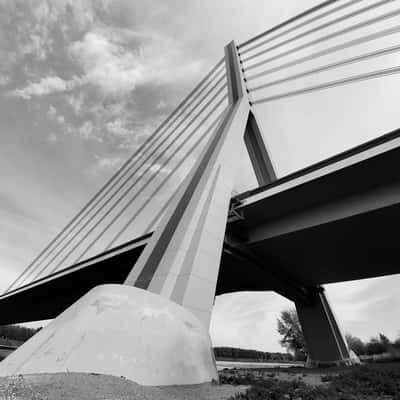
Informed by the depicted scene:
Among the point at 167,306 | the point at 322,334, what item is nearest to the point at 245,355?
the point at 322,334

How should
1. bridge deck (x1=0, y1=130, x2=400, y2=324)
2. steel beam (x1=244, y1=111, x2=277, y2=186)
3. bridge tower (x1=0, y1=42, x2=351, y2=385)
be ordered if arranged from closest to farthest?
bridge tower (x1=0, y1=42, x2=351, y2=385) < bridge deck (x1=0, y1=130, x2=400, y2=324) < steel beam (x1=244, y1=111, x2=277, y2=186)

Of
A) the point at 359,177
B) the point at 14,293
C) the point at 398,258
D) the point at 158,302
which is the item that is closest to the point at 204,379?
the point at 158,302

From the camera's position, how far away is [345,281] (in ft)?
70.0

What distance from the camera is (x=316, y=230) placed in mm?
13070

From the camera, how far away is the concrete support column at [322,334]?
19125mm

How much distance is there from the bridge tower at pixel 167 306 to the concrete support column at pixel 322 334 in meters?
13.4

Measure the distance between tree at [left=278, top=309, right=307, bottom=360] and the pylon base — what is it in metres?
51.2

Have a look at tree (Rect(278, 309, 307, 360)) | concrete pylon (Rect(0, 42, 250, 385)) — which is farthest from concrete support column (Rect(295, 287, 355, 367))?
tree (Rect(278, 309, 307, 360))

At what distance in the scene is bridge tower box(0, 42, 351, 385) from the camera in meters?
4.25

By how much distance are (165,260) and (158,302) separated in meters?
2.83

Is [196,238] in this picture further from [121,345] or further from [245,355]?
[245,355]

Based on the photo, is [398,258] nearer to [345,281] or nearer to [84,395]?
[345,281]

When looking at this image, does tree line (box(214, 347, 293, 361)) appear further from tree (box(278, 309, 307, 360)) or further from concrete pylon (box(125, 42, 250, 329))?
concrete pylon (box(125, 42, 250, 329))

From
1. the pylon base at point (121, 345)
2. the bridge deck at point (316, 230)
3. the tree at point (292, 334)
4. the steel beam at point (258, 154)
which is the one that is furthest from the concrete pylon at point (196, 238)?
the tree at point (292, 334)
